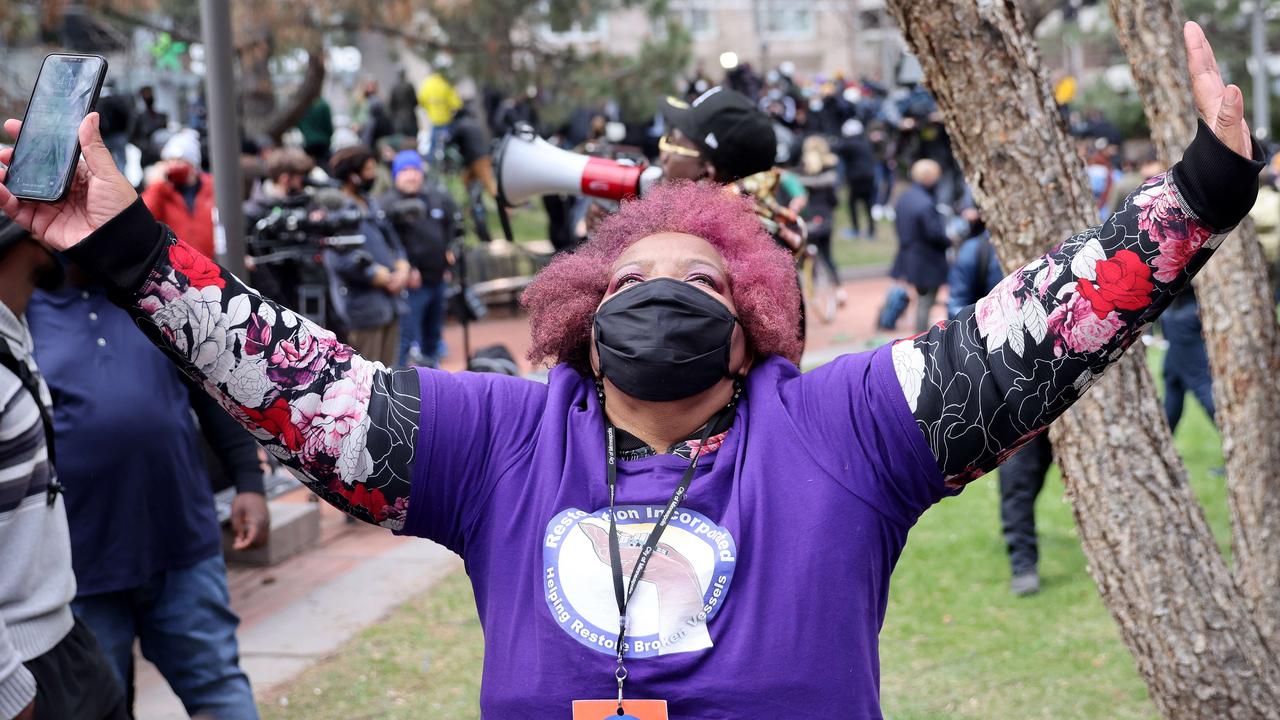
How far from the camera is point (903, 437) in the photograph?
2012mm

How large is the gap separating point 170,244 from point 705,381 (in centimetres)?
85

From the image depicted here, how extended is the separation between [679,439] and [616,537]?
0.78ft

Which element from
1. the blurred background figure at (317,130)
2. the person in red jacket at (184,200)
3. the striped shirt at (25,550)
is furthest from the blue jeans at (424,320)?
the striped shirt at (25,550)

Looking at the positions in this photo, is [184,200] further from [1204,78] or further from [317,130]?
[317,130]

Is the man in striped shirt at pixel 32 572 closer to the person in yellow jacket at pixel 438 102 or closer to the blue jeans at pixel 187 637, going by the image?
the blue jeans at pixel 187 637

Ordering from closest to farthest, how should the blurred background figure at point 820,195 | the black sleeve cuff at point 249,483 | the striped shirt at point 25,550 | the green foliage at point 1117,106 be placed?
the striped shirt at point 25,550 < the black sleeve cuff at point 249,483 < the blurred background figure at point 820,195 < the green foliage at point 1117,106

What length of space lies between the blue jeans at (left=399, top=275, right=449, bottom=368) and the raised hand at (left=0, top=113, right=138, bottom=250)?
815 centimetres

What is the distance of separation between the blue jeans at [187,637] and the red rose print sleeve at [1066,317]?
237 cm

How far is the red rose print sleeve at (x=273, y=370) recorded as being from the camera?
6.31 ft

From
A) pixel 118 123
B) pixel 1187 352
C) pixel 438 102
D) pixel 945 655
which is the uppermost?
pixel 438 102

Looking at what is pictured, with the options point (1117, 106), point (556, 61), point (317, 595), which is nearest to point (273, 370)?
point (317, 595)

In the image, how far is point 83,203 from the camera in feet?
6.28

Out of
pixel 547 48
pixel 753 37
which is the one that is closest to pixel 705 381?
pixel 547 48

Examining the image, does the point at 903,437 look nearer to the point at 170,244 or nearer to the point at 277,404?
the point at 277,404
